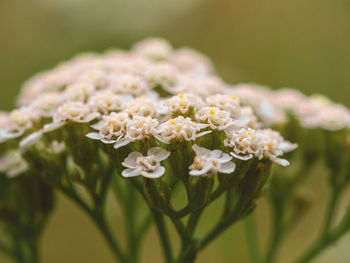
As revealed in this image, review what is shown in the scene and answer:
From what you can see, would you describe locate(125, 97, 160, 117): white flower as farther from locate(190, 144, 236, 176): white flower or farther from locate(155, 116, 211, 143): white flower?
locate(190, 144, 236, 176): white flower

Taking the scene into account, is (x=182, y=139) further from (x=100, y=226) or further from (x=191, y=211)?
(x=100, y=226)

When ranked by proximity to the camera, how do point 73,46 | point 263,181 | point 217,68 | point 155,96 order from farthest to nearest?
point 217,68 → point 73,46 → point 155,96 → point 263,181

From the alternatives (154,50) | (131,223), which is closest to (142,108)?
(131,223)

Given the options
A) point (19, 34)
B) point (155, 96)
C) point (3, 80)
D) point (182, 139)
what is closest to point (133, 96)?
point (155, 96)

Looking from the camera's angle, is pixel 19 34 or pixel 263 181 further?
pixel 19 34

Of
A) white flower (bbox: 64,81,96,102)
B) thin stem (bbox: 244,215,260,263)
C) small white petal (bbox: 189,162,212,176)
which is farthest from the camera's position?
thin stem (bbox: 244,215,260,263)

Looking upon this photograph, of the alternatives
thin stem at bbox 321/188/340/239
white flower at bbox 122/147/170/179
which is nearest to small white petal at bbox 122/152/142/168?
white flower at bbox 122/147/170/179
